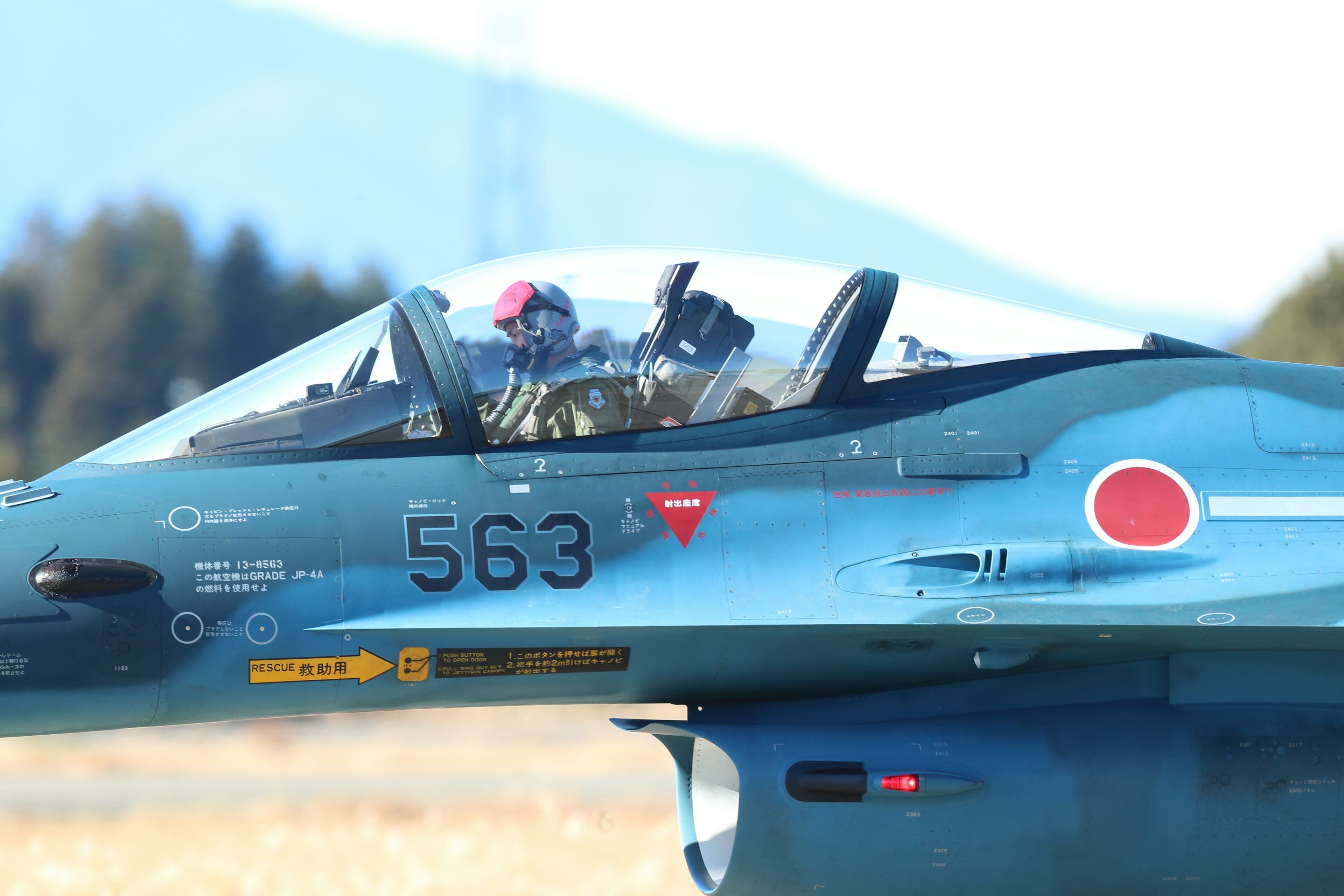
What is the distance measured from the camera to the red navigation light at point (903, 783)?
5797mm

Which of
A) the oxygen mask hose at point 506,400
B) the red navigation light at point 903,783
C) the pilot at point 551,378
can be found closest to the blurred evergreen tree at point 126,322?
the pilot at point 551,378

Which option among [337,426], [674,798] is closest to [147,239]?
[674,798]

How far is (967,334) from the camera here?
253 inches

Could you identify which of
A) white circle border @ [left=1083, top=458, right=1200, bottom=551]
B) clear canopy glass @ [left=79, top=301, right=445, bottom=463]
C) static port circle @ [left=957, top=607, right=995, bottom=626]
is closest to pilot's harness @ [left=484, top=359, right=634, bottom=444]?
clear canopy glass @ [left=79, top=301, right=445, bottom=463]

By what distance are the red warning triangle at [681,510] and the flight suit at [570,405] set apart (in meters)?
0.37

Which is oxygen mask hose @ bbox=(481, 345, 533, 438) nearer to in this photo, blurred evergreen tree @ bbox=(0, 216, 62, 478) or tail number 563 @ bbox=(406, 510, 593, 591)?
tail number 563 @ bbox=(406, 510, 593, 591)

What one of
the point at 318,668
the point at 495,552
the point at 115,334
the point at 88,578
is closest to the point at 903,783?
the point at 495,552

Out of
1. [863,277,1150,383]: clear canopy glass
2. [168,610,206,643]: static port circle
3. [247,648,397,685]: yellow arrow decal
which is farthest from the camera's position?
[863,277,1150,383]: clear canopy glass

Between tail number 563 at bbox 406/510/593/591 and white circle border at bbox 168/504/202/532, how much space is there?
0.85 metres

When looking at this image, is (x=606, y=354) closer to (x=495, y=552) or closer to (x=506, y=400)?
(x=506, y=400)

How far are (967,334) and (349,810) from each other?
33.2 feet

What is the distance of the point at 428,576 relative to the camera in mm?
5582

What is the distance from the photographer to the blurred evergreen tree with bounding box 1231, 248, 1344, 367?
44.1m

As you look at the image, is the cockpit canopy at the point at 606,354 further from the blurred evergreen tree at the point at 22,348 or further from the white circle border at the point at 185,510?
the blurred evergreen tree at the point at 22,348
